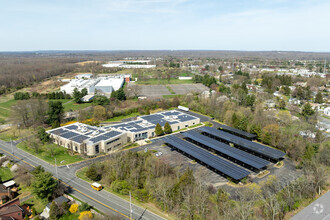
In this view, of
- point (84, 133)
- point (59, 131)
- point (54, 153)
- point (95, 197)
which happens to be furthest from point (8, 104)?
point (95, 197)

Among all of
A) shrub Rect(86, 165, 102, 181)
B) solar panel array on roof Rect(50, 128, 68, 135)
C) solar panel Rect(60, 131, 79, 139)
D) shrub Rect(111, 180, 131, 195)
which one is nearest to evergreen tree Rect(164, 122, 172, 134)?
solar panel Rect(60, 131, 79, 139)

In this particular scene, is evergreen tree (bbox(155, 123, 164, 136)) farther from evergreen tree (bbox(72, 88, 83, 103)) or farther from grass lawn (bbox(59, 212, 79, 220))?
evergreen tree (bbox(72, 88, 83, 103))

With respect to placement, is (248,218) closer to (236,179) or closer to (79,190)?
(236,179)

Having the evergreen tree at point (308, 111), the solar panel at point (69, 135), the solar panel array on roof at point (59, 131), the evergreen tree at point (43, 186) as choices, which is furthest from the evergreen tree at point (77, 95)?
the evergreen tree at point (308, 111)

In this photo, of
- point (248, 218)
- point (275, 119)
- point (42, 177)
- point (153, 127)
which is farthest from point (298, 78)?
point (42, 177)

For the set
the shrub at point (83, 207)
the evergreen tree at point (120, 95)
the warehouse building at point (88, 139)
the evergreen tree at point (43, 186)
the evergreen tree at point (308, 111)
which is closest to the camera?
the shrub at point (83, 207)

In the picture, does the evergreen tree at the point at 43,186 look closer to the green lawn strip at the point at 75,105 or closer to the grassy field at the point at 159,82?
the green lawn strip at the point at 75,105
